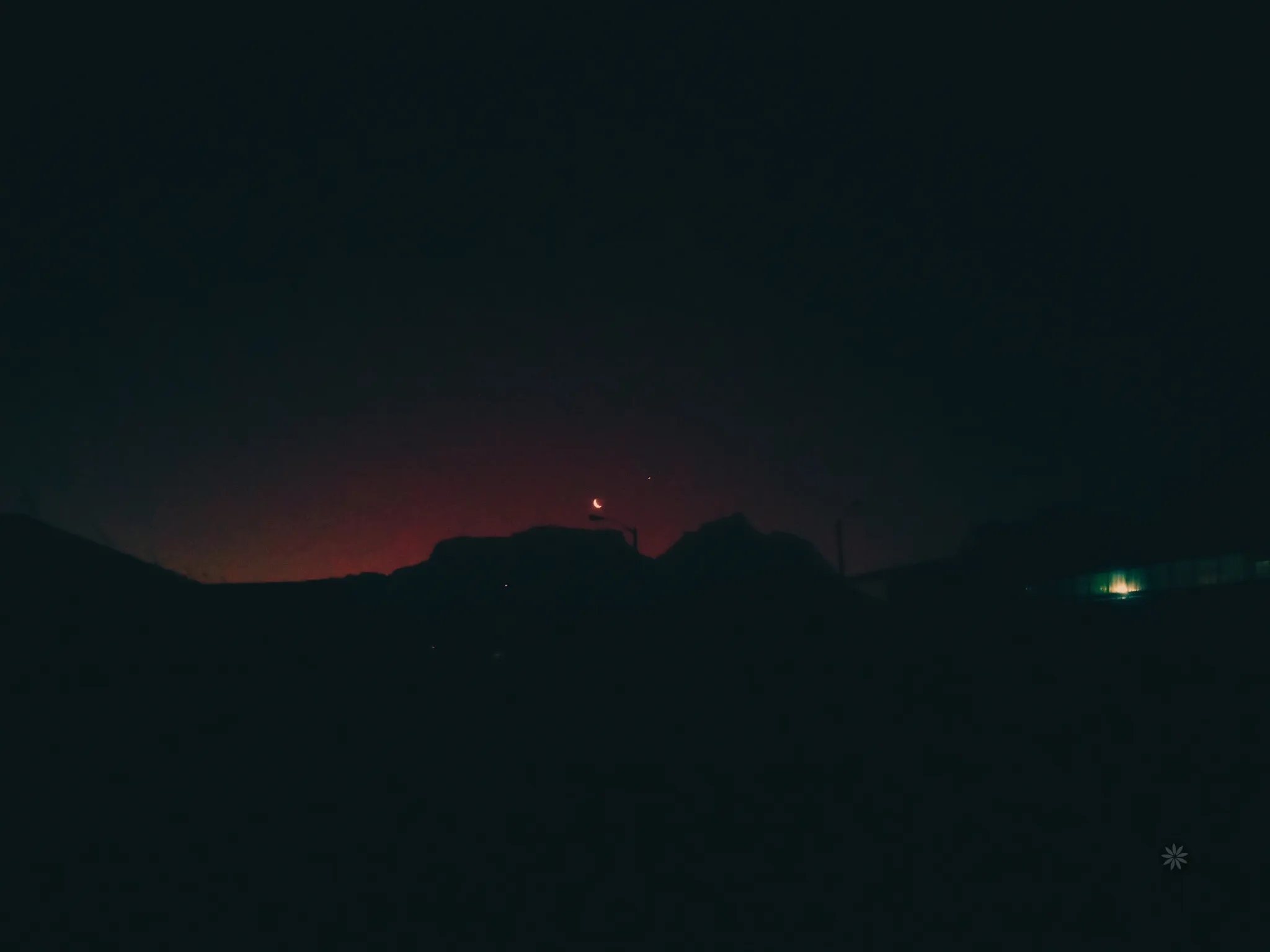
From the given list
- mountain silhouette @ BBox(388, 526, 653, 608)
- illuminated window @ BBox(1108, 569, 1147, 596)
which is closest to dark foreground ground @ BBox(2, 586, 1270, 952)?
illuminated window @ BBox(1108, 569, 1147, 596)

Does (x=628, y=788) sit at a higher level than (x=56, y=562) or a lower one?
lower

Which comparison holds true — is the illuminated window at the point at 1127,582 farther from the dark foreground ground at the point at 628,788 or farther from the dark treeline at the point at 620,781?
the dark treeline at the point at 620,781

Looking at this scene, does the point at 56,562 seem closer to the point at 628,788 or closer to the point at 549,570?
the point at 628,788

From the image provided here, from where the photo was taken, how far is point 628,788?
44.5ft

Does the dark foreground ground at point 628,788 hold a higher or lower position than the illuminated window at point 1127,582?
lower

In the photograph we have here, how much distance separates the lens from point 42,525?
18.3 meters

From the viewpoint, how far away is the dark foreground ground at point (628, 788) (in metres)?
9.90

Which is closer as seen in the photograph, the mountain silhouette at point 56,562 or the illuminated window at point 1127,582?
the mountain silhouette at point 56,562

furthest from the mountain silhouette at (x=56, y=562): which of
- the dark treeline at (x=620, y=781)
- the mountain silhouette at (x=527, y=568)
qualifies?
the mountain silhouette at (x=527, y=568)

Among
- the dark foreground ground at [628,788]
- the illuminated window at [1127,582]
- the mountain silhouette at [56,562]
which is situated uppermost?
the mountain silhouette at [56,562]

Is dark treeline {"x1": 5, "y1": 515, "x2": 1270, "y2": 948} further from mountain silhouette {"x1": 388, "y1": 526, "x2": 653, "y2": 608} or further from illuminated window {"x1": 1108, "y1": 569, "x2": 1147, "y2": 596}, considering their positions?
mountain silhouette {"x1": 388, "y1": 526, "x2": 653, "y2": 608}

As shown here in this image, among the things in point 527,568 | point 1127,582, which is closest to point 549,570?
point 527,568

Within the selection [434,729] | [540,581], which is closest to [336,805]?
[434,729]

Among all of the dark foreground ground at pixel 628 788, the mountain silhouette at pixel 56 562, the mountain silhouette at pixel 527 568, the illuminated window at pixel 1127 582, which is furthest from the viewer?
the mountain silhouette at pixel 527 568
